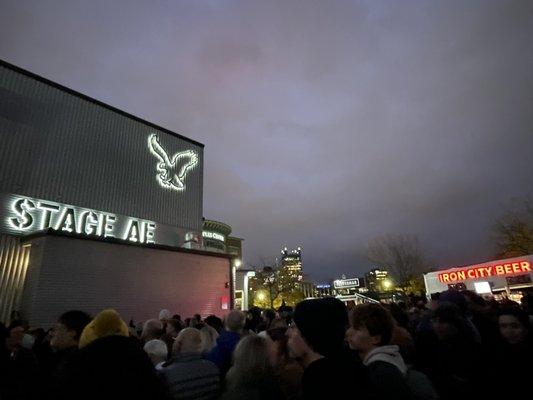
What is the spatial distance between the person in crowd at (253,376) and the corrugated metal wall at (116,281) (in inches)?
499

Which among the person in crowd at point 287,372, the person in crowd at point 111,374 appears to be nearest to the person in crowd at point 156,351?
the person in crowd at point 287,372

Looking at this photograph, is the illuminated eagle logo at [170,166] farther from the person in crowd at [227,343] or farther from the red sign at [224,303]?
the person in crowd at [227,343]

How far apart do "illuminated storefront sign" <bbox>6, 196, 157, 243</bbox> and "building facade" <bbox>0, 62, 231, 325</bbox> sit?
49 mm

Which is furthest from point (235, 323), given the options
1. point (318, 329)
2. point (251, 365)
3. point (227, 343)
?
point (318, 329)

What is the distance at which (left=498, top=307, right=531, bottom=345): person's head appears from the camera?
3850 millimetres

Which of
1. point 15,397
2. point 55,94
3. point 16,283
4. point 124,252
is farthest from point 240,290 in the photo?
point 15,397

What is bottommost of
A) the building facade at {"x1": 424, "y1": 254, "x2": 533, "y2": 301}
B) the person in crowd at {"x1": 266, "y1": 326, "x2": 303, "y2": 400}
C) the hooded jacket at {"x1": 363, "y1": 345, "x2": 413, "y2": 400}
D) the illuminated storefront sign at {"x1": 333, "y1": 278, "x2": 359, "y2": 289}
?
the person in crowd at {"x1": 266, "y1": 326, "x2": 303, "y2": 400}

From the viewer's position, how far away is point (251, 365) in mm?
2729

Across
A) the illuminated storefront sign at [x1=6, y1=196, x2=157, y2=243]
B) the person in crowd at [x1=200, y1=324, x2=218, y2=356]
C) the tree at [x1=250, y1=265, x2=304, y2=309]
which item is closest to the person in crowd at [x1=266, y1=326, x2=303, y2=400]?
the person in crowd at [x1=200, y1=324, x2=218, y2=356]

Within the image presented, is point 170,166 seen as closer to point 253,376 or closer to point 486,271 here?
point 253,376

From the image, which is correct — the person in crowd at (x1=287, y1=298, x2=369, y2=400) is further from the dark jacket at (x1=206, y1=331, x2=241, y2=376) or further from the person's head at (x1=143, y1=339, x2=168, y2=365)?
the person's head at (x1=143, y1=339, x2=168, y2=365)

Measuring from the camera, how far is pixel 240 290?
28000 millimetres

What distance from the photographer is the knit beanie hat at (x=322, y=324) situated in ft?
6.70

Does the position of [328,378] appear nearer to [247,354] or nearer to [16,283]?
[247,354]
